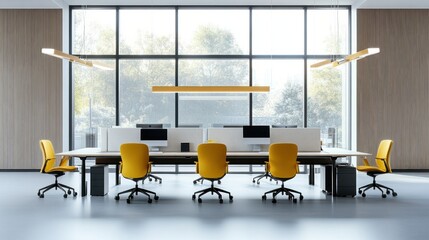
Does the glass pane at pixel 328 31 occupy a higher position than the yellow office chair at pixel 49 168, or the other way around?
the glass pane at pixel 328 31

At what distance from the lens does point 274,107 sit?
9656 mm

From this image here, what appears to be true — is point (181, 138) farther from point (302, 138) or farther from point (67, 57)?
point (67, 57)

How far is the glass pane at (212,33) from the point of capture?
9.60 metres

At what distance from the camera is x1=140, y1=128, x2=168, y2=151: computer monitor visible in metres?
6.68

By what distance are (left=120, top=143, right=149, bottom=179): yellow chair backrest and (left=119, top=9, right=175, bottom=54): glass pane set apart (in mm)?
4314

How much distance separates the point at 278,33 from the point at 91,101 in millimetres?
4913

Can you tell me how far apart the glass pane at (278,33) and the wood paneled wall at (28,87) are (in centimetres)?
481

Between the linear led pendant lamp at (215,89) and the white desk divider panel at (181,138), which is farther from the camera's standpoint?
the linear led pendant lamp at (215,89)

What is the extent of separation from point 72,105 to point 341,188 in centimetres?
672

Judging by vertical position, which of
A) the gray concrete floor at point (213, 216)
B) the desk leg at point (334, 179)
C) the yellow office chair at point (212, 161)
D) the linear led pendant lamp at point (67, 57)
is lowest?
the gray concrete floor at point (213, 216)

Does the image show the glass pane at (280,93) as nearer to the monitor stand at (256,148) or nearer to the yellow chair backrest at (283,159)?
the monitor stand at (256,148)

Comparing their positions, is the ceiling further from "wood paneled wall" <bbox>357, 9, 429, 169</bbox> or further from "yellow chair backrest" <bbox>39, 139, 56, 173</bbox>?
"yellow chair backrest" <bbox>39, 139, 56, 173</bbox>

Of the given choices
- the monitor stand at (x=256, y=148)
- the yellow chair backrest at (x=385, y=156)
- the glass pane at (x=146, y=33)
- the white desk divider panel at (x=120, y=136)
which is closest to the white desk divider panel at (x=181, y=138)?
the white desk divider panel at (x=120, y=136)

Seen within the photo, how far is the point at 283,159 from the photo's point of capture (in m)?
5.87
